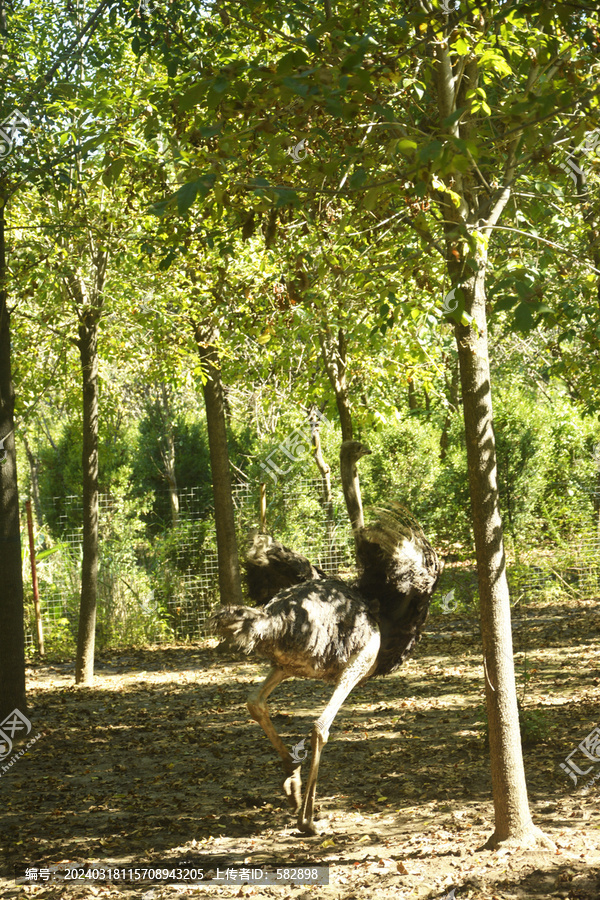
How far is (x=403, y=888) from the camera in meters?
3.75

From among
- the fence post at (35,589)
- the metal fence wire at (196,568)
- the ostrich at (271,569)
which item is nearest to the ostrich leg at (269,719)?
the ostrich at (271,569)

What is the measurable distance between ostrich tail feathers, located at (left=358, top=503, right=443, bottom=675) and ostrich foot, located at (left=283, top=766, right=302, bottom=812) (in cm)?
85

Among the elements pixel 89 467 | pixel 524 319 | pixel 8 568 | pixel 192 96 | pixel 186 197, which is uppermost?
pixel 192 96

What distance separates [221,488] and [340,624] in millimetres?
5962

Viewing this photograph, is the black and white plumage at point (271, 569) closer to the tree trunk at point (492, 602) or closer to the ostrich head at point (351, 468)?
the ostrich head at point (351, 468)

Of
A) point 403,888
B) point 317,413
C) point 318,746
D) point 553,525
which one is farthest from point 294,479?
point 403,888

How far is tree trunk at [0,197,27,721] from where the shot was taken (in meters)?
6.78

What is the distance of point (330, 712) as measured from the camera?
4539 mm

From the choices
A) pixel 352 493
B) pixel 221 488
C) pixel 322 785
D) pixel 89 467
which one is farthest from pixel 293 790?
pixel 221 488

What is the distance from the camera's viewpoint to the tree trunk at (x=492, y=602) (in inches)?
152

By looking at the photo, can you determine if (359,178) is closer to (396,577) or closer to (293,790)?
(396,577)

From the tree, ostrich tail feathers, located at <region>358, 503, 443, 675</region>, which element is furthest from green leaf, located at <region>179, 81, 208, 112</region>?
ostrich tail feathers, located at <region>358, 503, 443, 675</region>

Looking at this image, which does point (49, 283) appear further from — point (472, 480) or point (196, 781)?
point (472, 480)

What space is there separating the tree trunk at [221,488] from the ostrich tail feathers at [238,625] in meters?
6.28
